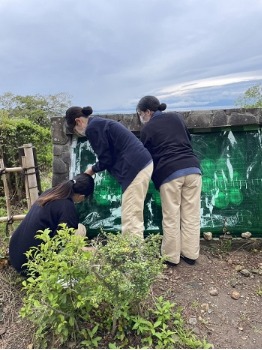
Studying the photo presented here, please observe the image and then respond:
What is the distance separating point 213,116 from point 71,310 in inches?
93.3

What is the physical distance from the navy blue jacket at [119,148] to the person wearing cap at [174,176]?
17 centimetres

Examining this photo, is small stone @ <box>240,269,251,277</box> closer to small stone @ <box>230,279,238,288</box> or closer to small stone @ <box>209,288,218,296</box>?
small stone @ <box>230,279,238,288</box>

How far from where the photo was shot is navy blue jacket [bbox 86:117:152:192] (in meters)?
3.09

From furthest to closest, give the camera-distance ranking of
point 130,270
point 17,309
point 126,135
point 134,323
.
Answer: point 126,135 → point 17,309 → point 134,323 → point 130,270

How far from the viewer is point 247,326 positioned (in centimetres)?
252

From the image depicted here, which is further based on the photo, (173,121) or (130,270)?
(173,121)

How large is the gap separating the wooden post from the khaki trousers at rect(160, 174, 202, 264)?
1451 millimetres

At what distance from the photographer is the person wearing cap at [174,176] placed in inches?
124

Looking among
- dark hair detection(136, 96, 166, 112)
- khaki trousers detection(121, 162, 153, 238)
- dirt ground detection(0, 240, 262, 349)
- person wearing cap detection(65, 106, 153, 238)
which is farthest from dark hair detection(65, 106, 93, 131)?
dirt ground detection(0, 240, 262, 349)

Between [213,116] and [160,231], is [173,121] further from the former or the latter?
[160,231]

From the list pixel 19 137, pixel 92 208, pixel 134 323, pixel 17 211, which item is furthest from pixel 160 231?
pixel 19 137

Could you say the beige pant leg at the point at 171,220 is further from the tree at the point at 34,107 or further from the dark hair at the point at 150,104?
the tree at the point at 34,107

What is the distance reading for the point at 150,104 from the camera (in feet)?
10.6

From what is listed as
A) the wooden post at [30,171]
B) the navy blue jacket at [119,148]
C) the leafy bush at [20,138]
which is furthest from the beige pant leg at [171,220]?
the leafy bush at [20,138]
